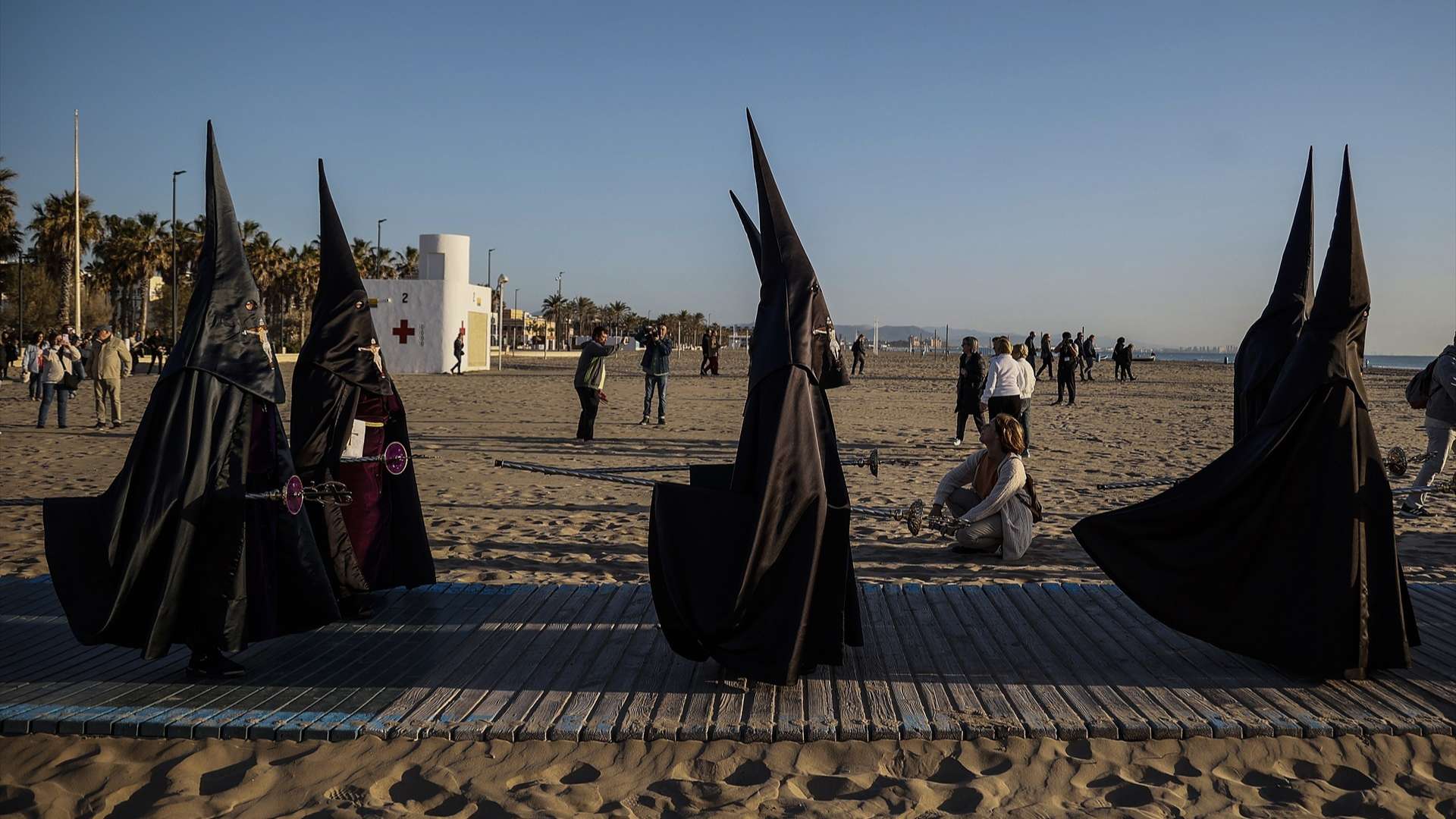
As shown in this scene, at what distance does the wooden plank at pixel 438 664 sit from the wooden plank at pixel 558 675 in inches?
16.3

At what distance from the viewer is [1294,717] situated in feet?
14.6

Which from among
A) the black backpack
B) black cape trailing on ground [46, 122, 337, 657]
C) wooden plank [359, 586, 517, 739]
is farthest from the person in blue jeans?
black cape trailing on ground [46, 122, 337, 657]

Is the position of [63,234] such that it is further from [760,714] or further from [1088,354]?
[760,714]

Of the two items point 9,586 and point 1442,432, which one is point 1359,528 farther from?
point 9,586

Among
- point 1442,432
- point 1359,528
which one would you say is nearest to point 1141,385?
point 1442,432

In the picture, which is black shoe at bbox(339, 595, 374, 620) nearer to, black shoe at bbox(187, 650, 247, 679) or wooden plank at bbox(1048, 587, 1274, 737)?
black shoe at bbox(187, 650, 247, 679)

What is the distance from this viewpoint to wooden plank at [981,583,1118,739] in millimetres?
4387

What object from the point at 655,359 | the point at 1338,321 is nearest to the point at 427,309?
the point at 655,359

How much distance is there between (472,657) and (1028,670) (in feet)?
8.72

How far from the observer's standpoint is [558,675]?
16.6 feet

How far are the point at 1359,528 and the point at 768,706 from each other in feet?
8.99

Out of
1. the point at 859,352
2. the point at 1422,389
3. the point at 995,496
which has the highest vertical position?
the point at 859,352

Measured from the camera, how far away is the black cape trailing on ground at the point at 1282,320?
5984mm

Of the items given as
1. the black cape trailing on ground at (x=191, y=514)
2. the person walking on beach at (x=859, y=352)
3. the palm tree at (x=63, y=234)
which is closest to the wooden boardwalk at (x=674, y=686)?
the black cape trailing on ground at (x=191, y=514)
